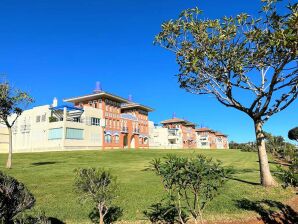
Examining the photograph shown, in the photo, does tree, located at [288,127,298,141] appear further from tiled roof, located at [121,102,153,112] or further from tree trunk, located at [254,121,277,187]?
tree trunk, located at [254,121,277,187]

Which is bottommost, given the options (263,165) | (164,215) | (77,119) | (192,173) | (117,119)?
(164,215)

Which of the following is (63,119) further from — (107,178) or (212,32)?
(107,178)

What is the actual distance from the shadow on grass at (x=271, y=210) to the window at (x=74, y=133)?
4449 centimetres

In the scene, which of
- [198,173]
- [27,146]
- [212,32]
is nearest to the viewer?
[198,173]

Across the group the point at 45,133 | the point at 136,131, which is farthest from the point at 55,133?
the point at 136,131

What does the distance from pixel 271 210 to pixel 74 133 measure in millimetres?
47160

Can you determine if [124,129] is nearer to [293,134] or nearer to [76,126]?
[76,126]

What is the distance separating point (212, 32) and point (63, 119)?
139ft

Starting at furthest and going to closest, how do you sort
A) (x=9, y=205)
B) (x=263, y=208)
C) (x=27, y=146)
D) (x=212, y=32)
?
(x=27, y=146)
(x=212, y=32)
(x=263, y=208)
(x=9, y=205)

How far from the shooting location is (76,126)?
56.5 m

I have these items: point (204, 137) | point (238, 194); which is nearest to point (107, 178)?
point (238, 194)

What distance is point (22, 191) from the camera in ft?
24.8

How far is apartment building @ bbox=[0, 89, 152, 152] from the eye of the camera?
54.9m

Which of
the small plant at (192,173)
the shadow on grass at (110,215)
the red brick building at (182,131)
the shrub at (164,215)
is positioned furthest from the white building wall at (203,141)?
the small plant at (192,173)
